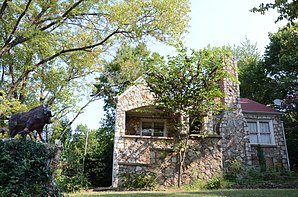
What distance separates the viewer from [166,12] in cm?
1017

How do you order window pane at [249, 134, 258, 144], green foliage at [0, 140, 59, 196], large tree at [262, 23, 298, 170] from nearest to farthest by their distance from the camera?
green foliage at [0, 140, 59, 196] → window pane at [249, 134, 258, 144] → large tree at [262, 23, 298, 170]

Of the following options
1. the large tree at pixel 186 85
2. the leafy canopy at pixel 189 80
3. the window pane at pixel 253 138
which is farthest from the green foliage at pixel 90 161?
the window pane at pixel 253 138

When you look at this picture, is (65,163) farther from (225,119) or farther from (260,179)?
(260,179)

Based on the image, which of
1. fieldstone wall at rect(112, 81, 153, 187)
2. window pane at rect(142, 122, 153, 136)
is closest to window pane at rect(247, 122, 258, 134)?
window pane at rect(142, 122, 153, 136)

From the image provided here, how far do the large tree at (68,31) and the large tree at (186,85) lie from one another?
1.30 metres

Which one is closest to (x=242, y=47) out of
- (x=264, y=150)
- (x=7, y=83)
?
(x=264, y=150)

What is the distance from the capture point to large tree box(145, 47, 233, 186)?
9938mm

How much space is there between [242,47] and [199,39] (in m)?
13.4

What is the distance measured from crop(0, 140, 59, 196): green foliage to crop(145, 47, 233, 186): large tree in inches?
258

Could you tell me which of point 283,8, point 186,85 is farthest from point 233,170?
point 283,8

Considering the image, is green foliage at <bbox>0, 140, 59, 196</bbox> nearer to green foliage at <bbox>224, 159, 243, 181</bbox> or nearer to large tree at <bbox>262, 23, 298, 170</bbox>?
green foliage at <bbox>224, 159, 243, 181</bbox>

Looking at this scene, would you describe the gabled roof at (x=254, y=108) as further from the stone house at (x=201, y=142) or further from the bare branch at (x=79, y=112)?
the bare branch at (x=79, y=112)

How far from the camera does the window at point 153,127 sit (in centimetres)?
1398

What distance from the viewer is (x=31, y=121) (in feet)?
14.6
